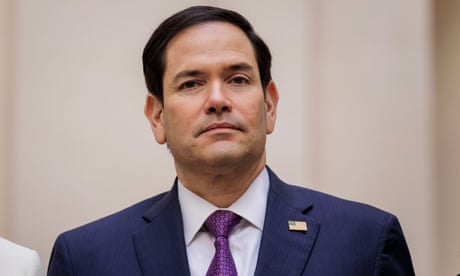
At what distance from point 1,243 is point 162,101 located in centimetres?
72

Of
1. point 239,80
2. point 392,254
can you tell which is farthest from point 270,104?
point 392,254

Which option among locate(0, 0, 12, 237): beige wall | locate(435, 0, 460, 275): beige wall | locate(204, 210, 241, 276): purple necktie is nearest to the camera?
locate(204, 210, 241, 276): purple necktie

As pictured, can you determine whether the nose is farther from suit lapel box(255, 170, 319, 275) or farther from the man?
suit lapel box(255, 170, 319, 275)

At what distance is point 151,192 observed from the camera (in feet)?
11.3

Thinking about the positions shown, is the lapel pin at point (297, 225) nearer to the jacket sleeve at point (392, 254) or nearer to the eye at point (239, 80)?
the jacket sleeve at point (392, 254)

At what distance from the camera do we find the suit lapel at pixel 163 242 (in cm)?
233

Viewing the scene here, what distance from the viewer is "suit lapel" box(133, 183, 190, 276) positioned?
7.64 ft

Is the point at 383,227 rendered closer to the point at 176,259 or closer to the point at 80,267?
the point at 176,259

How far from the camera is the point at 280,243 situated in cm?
232

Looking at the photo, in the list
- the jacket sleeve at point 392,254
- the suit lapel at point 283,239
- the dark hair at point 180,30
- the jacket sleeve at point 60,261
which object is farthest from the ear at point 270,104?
the jacket sleeve at point 60,261

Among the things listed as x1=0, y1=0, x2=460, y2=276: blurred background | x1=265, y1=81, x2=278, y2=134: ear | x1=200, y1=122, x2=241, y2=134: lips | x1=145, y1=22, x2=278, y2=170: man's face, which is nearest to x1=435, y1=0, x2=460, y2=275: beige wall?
x1=0, y1=0, x2=460, y2=276: blurred background

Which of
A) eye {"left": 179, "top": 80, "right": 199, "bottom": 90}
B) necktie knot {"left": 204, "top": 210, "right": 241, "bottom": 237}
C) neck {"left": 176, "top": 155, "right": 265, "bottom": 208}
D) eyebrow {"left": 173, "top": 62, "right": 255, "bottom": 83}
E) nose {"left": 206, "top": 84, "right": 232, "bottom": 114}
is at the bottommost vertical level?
necktie knot {"left": 204, "top": 210, "right": 241, "bottom": 237}

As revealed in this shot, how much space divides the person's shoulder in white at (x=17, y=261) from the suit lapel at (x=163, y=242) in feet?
1.34

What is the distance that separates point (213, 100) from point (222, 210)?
13.8 inches
